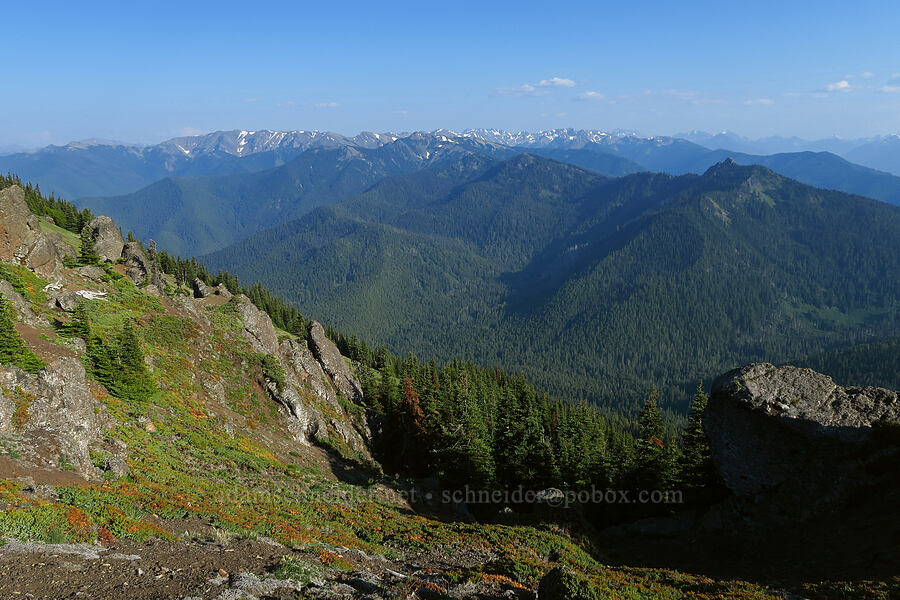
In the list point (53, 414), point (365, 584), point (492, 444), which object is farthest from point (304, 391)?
point (365, 584)

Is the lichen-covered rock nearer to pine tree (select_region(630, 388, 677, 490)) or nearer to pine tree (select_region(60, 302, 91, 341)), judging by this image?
pine tree (select_region(60, 302, 91, 341))

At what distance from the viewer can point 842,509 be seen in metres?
28.0

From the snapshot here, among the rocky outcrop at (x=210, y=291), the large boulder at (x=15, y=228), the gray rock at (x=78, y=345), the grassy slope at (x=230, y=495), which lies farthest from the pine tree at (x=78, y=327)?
the rocky outcrop at (x=210, y=291)

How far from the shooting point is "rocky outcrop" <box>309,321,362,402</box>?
67062 millimetres

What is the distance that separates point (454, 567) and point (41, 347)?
32486mm

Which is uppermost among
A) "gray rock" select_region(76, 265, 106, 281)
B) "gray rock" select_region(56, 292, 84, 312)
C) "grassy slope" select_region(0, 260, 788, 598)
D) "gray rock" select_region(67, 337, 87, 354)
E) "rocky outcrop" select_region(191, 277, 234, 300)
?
"gray rock" select_region(76, 265, 106, 281)

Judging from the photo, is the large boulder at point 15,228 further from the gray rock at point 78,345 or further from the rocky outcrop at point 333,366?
the rocky outcrop at point 333,366

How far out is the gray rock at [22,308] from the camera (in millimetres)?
34500

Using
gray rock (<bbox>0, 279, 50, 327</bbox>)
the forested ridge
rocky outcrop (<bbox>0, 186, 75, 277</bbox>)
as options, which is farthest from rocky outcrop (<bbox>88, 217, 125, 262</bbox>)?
gray rock (<bbox>0, 279, 50, 327</bbox>)

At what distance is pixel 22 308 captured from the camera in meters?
35.3

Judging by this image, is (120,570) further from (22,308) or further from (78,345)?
(22,308)

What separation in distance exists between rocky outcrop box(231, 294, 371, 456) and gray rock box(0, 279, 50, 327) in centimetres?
2056

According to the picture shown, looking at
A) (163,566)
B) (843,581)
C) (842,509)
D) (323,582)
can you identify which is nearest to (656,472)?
(842,509)

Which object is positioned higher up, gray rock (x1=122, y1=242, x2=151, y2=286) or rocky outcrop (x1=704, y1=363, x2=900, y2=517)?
gray rock (x1=122, y1=242, x2=151, y2=286)
